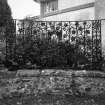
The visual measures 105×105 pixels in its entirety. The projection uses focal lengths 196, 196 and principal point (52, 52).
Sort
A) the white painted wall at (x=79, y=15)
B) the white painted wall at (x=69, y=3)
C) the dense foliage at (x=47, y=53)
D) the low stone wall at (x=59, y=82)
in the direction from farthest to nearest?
the white painted wall at (x=69, y=3) < the white painted wall at (x=79, y=15) < the dense foliage at (x=47, y=53) < the low stone wall at (x=59, y=82)

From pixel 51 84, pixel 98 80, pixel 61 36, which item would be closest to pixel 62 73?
pixel 51 84

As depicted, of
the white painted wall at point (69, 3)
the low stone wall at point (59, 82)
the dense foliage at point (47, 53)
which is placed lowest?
the low stone wall at point (59, 82)

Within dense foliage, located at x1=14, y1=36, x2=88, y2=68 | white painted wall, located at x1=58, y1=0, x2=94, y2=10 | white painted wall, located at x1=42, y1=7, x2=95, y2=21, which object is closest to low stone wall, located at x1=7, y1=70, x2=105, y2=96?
dense foliage, located at x1=14, y1=36, x2=88, y2=68

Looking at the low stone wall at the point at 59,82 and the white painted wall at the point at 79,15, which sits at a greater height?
the white painted wall at the point at 79,15

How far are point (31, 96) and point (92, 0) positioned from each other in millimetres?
5268

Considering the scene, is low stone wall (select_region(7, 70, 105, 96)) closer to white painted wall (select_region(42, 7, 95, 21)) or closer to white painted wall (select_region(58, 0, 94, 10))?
white painted wall (select_region(42, 7, 95, 21))

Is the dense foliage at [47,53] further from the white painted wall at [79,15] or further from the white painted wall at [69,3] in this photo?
the white painted wall at [69,3]

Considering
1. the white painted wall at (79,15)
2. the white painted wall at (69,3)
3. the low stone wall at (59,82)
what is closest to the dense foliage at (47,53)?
the low stone wall at (59,82)

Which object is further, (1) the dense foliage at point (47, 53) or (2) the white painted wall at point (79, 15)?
(2) the white painted wall at point (79, 15)

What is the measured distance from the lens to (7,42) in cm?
529

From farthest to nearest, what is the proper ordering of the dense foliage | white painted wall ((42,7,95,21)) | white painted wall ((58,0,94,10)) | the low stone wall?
white painted wall ((58,0,94,10)) < white painted wall ((42,7,95,21)) < the dense foliage < the low stone wall

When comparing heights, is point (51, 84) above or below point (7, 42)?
below

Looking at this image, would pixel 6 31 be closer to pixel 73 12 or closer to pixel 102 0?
pixel 102 0

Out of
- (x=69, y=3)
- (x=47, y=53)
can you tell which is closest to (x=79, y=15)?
(x=69, y=3)
